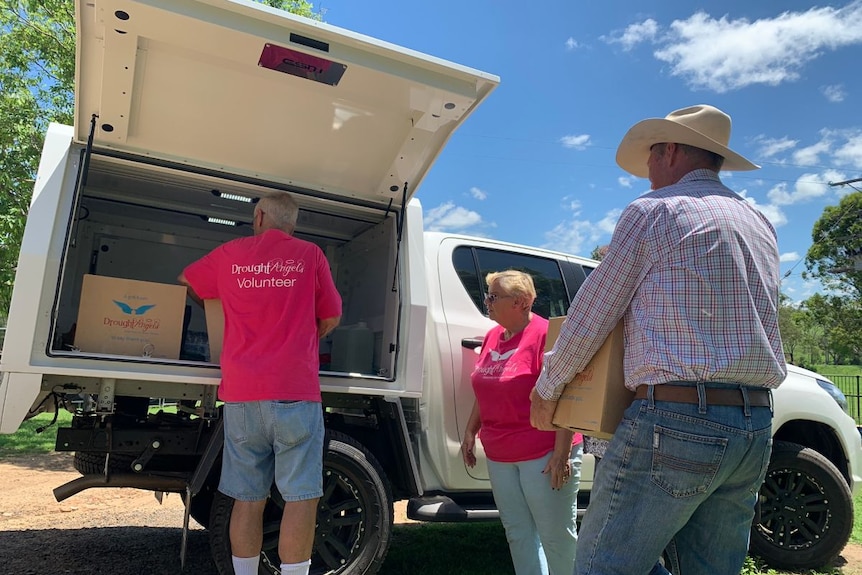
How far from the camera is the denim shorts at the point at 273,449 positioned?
9.36ft

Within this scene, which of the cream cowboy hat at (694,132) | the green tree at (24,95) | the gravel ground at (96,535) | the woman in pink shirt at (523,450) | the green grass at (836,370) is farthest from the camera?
the green grass at (836,370)

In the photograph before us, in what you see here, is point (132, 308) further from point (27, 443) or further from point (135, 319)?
point (27, 443)

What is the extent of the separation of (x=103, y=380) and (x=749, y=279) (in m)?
2.74

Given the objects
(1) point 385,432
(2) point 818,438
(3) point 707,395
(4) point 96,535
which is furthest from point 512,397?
(4) point 96,535

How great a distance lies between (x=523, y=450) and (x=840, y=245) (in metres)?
35.4

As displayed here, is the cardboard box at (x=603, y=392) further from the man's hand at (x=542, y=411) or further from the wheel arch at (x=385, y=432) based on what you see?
the wheel arch at (x=385, y=432)

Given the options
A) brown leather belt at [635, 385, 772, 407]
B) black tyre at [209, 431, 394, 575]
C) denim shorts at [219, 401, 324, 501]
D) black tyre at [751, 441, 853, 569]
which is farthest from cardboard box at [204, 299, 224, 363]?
black tyre at [751, 441, 853, 569]

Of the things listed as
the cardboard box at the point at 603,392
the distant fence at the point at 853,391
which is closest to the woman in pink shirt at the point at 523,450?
the cardboard box at the point at 603,392

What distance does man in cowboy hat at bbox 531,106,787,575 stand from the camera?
68.7 inches

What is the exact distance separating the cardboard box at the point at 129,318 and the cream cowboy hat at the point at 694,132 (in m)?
2.32

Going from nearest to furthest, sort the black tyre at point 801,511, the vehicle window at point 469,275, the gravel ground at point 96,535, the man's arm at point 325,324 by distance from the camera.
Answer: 1. the man's arm at point 325,324
2. the gravel ground at point 96,535
3. the vehicle window at point 469,275
4. the black tyre at point 801,511

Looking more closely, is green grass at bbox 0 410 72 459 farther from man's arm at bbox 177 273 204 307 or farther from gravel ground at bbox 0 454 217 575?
man's arm at bbox 177 273 204 307

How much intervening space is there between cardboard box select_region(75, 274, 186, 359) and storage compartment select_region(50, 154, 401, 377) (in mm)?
54

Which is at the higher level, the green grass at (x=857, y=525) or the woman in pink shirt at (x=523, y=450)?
the woman in pink shirt at (x=523, y=450)
